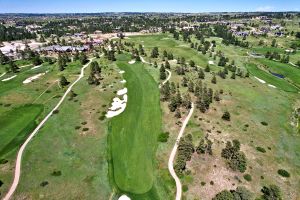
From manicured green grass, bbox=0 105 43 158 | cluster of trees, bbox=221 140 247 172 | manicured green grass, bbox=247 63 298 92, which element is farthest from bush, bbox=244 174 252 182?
manicured green grass, bbox=247 63 298 92

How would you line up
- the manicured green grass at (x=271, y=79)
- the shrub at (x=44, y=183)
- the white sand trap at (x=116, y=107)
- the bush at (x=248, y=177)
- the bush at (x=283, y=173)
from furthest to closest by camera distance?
the manicured green grass at (x=271, y=79) < the white sand trap at (x=116, y=107) < the bush at (x=283, y=173) < the bush at (x=248, y=177) < the shrub at (x=44, y=183)

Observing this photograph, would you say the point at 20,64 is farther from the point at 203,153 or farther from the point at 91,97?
the point at 203,153

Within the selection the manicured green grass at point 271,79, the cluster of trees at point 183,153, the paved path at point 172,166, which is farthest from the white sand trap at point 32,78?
the manicured green grass at point 271,79

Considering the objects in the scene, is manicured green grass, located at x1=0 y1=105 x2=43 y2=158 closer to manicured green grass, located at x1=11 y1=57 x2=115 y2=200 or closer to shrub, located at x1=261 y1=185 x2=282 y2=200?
manicured green grass, located at x1=11 y1=57 x2=115 y2=200

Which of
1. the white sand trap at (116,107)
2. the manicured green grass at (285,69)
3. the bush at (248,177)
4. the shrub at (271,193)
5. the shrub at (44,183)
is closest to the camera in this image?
the shrub at (271,193)

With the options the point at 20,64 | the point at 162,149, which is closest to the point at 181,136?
the point at 162,149

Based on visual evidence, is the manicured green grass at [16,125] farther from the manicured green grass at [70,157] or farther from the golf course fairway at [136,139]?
the golf course fairway at [136,139]

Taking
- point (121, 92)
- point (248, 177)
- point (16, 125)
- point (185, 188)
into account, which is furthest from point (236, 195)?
point (16, 125)
